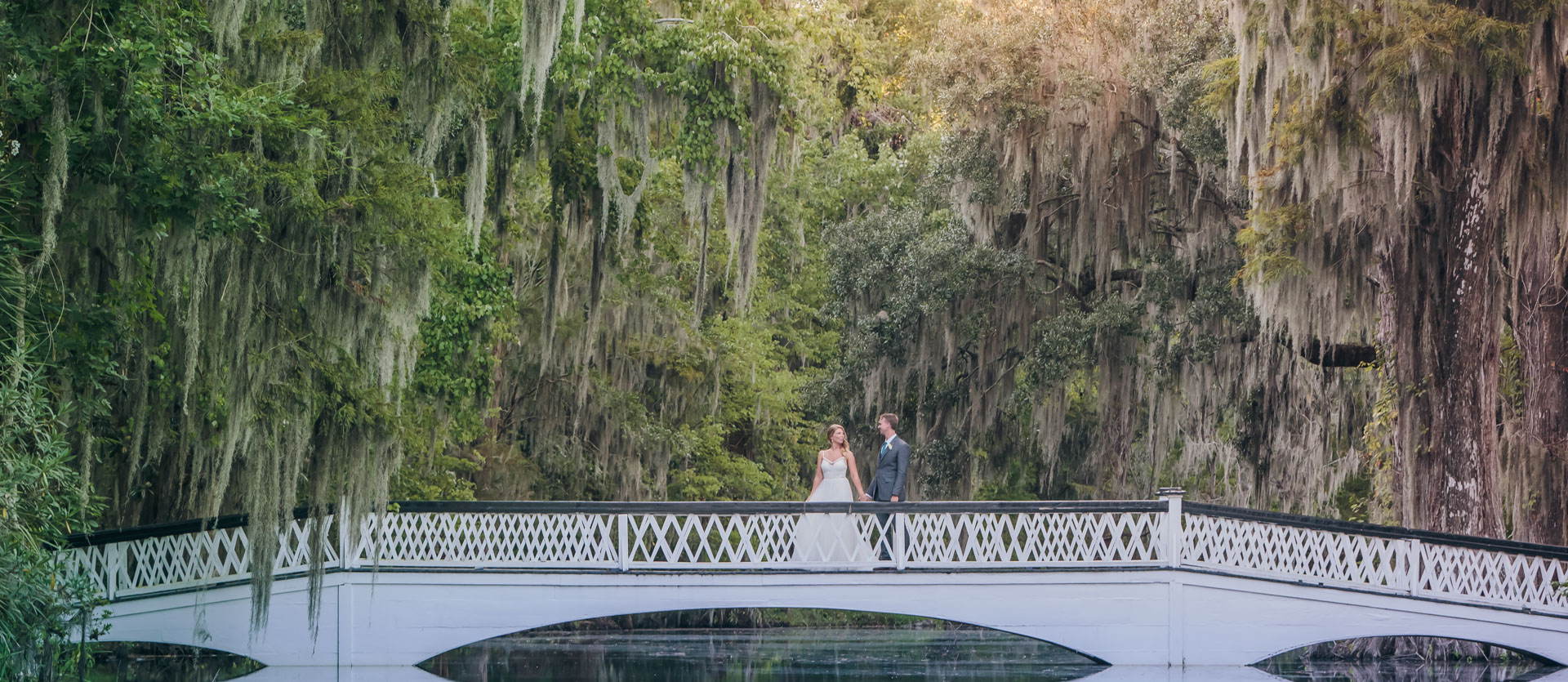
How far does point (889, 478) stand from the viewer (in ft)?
44.2

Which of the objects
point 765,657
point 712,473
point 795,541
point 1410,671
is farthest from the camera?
point 712,473

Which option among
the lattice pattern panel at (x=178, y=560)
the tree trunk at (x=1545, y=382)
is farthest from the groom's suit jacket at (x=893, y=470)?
the tree trunk at (x=1545, y=382)

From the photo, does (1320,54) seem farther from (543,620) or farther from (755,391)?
(755,391)

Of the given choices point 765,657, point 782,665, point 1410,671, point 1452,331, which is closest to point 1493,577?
point 1452,331

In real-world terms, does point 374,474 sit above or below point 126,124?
below

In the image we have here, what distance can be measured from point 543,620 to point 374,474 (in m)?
2.62

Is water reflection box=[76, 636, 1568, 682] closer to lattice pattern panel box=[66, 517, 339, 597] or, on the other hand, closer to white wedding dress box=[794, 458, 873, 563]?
lattice pattern panel box=[66, 517, 339, 597]

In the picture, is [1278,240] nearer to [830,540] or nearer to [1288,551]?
[1288,551]

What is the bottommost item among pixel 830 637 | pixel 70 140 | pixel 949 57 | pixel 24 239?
pixel 830 637

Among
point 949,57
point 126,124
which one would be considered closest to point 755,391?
point 949,57

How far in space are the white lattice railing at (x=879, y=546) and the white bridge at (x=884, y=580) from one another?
0.07 feet

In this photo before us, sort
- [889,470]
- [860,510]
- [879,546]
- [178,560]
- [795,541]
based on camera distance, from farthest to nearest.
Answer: [889,470] → [795,541] → [860,510] → [879,546] → [178,560]

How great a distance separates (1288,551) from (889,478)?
3.64m

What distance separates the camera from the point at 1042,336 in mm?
19062
